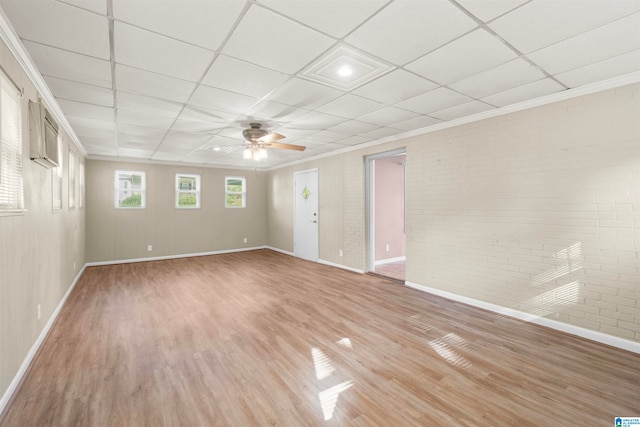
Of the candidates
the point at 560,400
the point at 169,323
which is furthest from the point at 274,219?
the point at 560,400

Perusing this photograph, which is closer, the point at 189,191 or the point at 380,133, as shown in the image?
the point at 380,133

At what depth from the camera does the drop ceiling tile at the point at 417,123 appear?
397 centimetres

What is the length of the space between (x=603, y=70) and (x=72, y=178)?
6912mm

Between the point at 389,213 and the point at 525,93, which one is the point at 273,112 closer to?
the point at 525,93

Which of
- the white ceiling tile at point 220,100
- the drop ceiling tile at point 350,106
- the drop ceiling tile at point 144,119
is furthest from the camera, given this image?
the drop ceiling tile at point 144,119

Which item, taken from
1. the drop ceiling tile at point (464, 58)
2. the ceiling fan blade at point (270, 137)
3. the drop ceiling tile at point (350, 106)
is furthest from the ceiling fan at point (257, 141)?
the drop ceiling tile at point (464, 58)

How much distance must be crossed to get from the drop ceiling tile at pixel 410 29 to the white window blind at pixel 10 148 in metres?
2.40

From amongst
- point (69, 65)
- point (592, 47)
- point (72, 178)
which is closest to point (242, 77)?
point (69, 65)

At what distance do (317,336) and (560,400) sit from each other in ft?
6.47

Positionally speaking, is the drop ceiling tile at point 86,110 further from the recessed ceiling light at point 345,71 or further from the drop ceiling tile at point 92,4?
the recessed ceiling light at point 345,71

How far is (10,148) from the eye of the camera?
6.48 ft

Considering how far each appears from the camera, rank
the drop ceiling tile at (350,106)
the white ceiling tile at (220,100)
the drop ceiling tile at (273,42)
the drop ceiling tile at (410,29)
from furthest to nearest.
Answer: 1. the drop ceiling tile at (350,106)
2. the white ceiling tile at (220,100)
3. the drop ceiling tile at (273,42)
4. the drop ceiling tile at (410,29)

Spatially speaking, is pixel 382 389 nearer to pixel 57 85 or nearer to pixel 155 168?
pixel 57 85

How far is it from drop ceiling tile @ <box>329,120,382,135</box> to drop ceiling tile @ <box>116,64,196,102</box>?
2131mm
